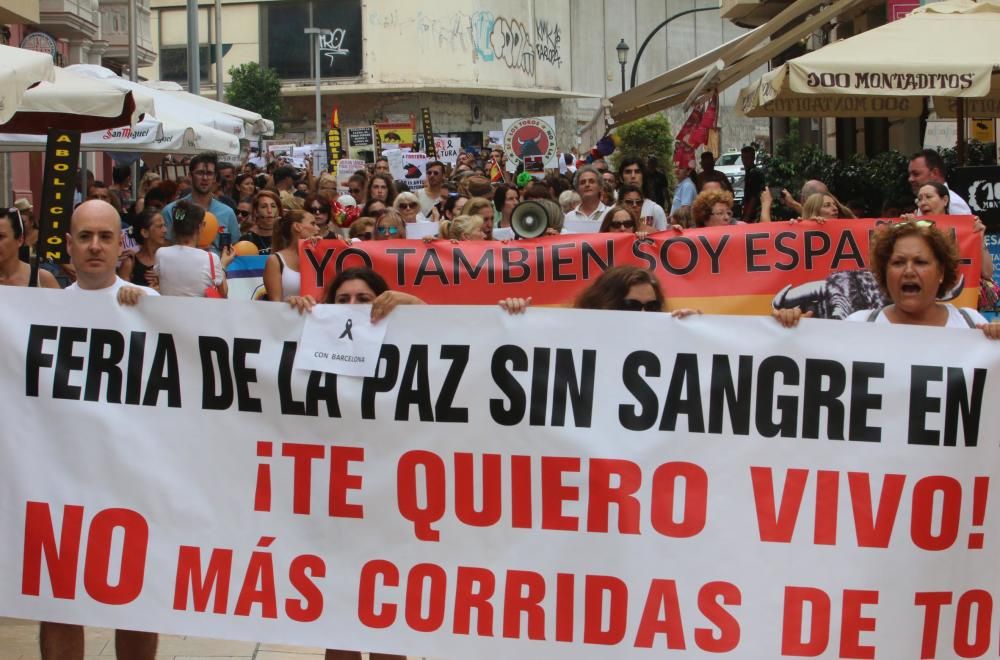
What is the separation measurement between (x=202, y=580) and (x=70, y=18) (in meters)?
22.5

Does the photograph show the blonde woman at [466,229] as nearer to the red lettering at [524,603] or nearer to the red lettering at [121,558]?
the red lettering at [121,558]

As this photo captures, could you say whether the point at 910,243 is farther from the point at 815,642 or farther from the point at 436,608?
the point at 436,608

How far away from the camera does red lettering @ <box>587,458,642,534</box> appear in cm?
455

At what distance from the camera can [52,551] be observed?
4.80 meters

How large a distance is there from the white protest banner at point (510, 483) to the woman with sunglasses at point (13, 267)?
5.59 feet

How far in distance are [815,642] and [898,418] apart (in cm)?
69

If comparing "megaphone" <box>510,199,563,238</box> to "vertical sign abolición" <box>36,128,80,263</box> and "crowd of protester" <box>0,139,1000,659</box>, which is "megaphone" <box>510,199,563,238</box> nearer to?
"crowd of protester" <box>0,139,1000,659</box>

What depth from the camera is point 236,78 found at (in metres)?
58.4

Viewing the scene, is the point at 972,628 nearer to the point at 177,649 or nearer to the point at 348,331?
the point at 348,331

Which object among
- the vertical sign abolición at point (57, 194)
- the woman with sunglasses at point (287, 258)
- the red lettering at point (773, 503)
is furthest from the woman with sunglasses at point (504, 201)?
the red lettering at point (773, 503)

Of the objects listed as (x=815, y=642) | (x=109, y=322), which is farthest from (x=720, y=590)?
(x=109, y=322)

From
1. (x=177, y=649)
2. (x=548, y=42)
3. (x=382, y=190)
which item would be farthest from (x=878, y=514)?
(x=548, y=42)

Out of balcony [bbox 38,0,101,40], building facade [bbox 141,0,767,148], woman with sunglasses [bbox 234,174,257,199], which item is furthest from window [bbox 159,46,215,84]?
woman with sunglasses [bbox 234,174,257,199]

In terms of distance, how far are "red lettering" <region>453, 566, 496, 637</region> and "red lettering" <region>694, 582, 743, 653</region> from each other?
606 millimetres
